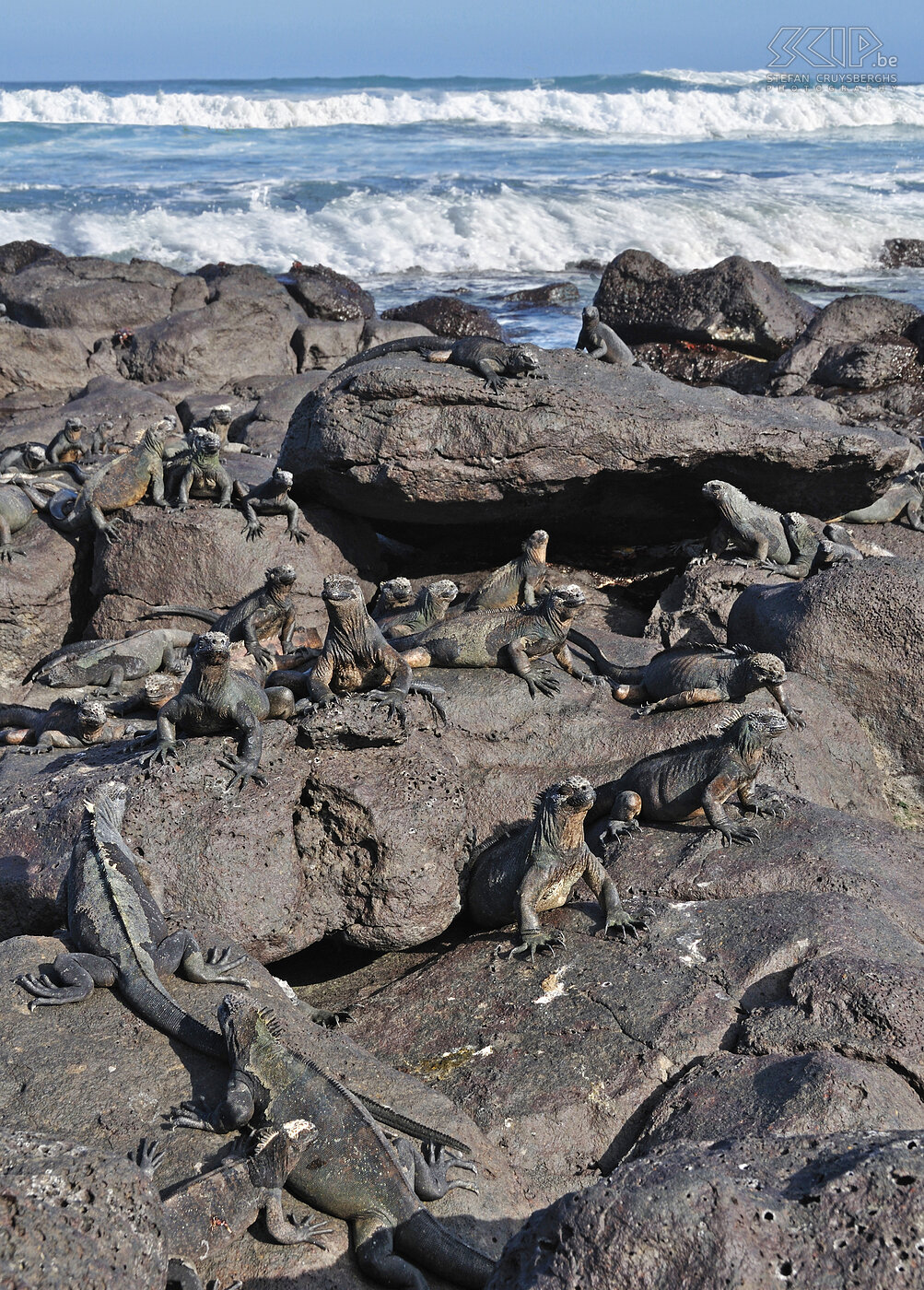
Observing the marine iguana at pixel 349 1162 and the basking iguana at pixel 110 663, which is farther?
the basking iguana at pixel 110 663

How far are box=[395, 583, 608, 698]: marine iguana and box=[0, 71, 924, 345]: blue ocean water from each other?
40.2 feet

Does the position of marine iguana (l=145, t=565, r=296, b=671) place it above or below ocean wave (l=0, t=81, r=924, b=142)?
below

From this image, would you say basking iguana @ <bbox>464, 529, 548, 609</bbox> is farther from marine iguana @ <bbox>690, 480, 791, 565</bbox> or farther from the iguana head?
the iguana head

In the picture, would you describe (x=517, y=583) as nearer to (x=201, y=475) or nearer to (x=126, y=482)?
(x=201, y=475)

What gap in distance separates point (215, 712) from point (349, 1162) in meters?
2.62

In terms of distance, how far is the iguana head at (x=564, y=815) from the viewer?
5.12 meters

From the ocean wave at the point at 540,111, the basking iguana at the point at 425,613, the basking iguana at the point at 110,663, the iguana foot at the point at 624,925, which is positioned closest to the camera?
the iguana foot at the point at 624,925

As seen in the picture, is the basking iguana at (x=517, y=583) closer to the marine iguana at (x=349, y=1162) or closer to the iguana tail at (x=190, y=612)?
the iguana tail at (x=190, y=612)

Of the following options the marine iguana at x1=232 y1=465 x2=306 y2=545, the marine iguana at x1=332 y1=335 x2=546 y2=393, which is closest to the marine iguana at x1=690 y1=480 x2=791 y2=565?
the marine iguana at x1=332 y1=335 x2=546 y2=393

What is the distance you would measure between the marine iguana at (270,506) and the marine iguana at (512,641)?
2131 millimetres

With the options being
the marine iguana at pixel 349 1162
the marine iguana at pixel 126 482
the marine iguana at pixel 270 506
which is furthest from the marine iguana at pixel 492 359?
the marine iguana at pixel 349 1162

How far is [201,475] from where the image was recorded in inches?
353

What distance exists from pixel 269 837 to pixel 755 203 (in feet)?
94.6

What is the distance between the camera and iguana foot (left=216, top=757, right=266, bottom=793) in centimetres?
536
